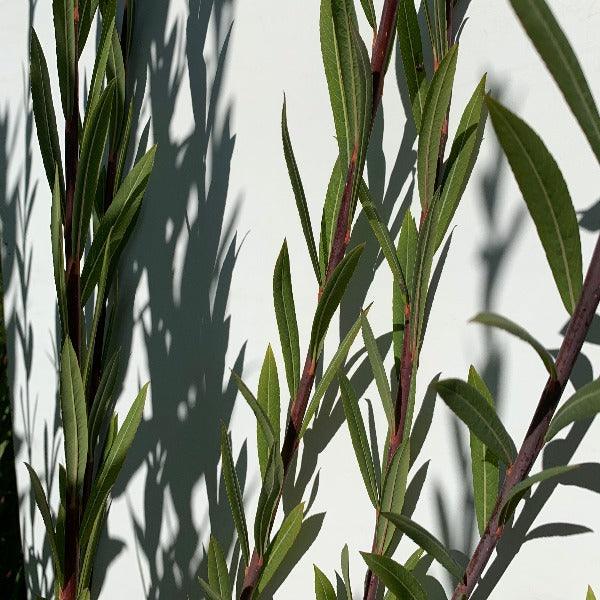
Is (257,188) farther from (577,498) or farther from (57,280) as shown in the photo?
(577,498)

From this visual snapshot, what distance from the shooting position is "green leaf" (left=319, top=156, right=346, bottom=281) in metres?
0.68

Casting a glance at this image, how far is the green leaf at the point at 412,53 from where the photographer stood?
633mm

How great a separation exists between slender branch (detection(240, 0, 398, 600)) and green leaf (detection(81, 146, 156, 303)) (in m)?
0.22

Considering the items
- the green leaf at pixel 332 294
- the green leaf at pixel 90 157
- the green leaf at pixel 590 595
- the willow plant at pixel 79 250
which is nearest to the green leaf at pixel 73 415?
the willow plant at pixel 79 250

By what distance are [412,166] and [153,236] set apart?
1.12 ft

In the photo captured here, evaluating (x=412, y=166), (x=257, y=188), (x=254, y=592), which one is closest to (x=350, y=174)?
(x=412, y=166)

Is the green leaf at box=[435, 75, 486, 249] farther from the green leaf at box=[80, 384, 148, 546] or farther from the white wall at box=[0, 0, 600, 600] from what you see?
the green leaf at box=[80, 384, 148, 546]

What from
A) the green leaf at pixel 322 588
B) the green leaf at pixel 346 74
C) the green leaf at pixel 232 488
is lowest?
the green leaf at pixel 322 588

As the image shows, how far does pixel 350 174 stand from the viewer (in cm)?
62

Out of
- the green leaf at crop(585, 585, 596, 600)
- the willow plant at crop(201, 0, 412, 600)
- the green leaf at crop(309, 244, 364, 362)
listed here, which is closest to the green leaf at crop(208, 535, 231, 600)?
the willow plant at crop(201, 0, 412, 600)

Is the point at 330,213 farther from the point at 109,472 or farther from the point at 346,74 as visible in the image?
the point at 109,472

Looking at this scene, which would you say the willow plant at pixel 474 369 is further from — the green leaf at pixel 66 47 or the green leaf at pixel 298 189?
the green leaf at pixel 66 47

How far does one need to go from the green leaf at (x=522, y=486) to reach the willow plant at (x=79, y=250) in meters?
0.39

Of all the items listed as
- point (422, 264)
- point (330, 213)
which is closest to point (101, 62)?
point (330, 213)
